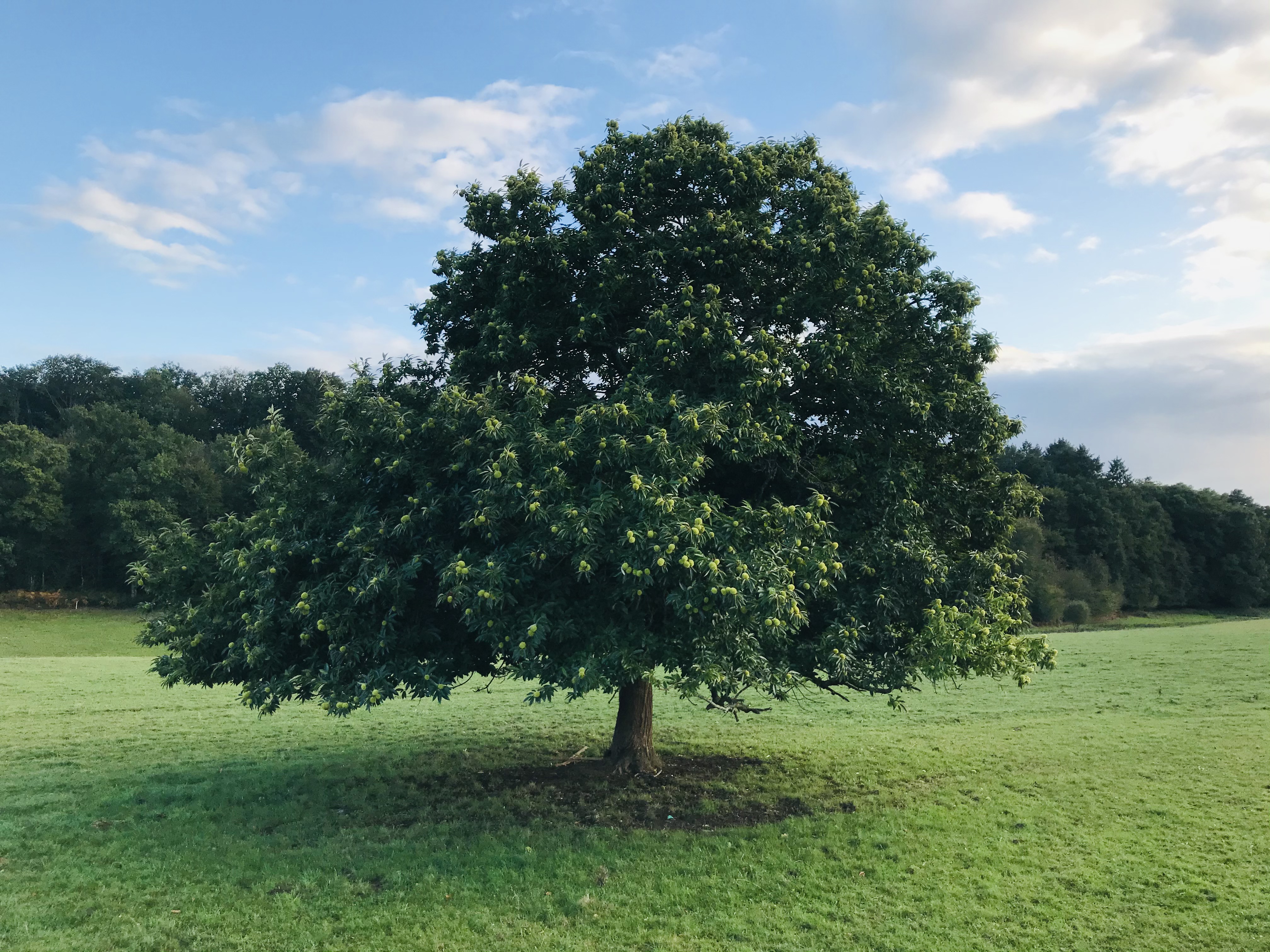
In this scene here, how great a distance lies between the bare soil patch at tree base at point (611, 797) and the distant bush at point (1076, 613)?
72.0 metres

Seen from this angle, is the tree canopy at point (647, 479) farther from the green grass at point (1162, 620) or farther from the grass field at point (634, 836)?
the green grass at point (1162, 620)

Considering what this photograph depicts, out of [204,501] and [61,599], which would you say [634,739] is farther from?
[61,599]

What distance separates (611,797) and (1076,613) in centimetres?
7673

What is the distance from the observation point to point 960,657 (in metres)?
12.6

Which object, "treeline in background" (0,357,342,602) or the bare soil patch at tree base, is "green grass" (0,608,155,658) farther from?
the bare soil patch at tree base

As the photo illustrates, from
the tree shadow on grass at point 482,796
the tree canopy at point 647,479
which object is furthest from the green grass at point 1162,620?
the tree canopy at point 647,479

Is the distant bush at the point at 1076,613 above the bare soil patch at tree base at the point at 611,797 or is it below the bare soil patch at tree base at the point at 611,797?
above

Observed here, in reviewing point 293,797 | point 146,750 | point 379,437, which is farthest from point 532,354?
point 146,750

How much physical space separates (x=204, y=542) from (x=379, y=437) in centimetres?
467

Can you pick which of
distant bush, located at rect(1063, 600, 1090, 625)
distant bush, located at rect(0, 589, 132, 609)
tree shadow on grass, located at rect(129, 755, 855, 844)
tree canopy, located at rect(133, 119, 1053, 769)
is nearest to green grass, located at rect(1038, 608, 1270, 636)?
distant bush, located at rect(1063, 600, 1090, 625)

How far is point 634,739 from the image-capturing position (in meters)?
17.1

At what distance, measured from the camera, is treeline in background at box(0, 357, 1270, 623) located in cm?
6788

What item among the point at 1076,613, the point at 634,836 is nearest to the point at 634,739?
the point at 634,836

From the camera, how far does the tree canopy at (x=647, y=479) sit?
1074cm
